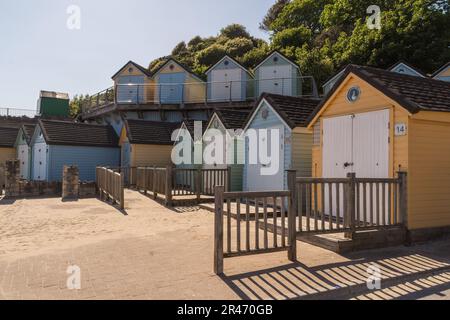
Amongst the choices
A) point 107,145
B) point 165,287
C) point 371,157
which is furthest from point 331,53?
point 165,287

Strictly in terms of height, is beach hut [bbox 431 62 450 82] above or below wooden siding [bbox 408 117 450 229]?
above

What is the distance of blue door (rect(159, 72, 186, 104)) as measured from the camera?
2978cm

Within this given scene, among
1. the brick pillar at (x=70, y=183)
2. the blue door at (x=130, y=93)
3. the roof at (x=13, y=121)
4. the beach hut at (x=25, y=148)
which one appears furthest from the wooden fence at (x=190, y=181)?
the roof at (x=13, y=121)

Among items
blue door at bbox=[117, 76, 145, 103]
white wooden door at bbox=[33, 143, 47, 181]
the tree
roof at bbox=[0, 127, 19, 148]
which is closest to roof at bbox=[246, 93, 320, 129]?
white wooden door at bbox=[33, 143, 47, 181]

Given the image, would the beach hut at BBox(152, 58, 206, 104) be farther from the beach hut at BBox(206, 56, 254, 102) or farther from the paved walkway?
the paved walkway

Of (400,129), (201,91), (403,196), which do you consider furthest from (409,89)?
(201,91)

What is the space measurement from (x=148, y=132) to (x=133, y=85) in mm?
7970

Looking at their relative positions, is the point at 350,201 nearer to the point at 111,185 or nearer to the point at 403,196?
the point at 403,196

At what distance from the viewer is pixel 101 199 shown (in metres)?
15.6

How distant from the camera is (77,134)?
2336cm

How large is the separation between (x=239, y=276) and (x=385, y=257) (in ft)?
9.33

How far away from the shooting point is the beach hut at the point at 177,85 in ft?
97.5

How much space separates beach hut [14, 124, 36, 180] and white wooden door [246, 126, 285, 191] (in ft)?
58.7

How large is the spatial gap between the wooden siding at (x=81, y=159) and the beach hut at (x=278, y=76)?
37.0ft
